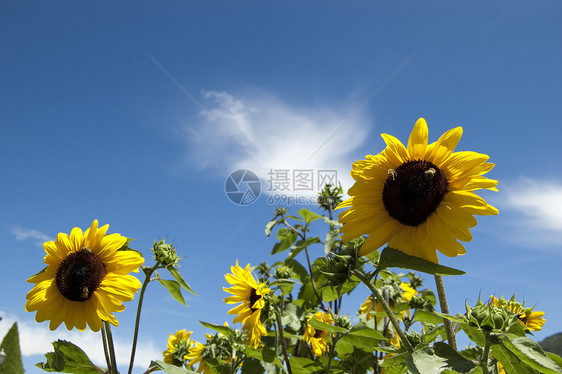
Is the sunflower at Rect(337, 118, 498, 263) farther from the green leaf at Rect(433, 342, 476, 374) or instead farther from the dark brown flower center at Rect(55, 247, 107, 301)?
the dark brown flower center at Rect(55, 247, 107, 301)

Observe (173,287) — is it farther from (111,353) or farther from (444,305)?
(444,305)

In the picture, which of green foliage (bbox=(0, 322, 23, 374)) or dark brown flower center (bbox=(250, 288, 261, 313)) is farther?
dark brown flower center (bbox=(250, 288, 261, 313))

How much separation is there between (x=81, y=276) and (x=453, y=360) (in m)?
2.07

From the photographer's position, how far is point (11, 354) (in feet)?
2.45

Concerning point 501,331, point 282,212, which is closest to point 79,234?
point 501,331

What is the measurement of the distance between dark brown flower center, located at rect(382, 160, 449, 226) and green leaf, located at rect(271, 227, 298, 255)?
2.88 meters

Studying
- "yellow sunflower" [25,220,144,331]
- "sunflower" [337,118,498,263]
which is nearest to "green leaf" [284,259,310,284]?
"yellow sunflower" [25,220,144,331]

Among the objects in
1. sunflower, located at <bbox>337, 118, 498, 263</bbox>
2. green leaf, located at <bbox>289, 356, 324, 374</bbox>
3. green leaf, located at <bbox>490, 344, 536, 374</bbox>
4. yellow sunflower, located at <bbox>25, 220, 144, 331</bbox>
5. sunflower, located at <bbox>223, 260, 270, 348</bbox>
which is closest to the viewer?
green leaf, located at <bbox>490, 344, 536, 374</bbox>

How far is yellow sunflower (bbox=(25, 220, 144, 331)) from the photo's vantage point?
8.38 ft

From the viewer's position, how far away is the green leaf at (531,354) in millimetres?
1519

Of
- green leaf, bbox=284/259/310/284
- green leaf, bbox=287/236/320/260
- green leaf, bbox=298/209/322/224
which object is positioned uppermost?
green leaf, bbox=298/209/322/224

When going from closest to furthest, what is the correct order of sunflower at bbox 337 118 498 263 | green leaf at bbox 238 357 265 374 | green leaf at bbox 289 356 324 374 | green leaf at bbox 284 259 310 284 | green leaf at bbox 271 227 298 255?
1. sunflower at bbox 337 118 498 263
2. green leaf at bbox 289 356 324 374
3. green leaf at bbox 238 357 265 374
4. green leaf at bbox 284 259 310 284
5. green leaf at bbox 271 227 298 255

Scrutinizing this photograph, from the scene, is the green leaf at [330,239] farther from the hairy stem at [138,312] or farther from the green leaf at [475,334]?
the hairy stem at [138,312]

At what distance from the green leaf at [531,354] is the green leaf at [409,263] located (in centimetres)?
35
